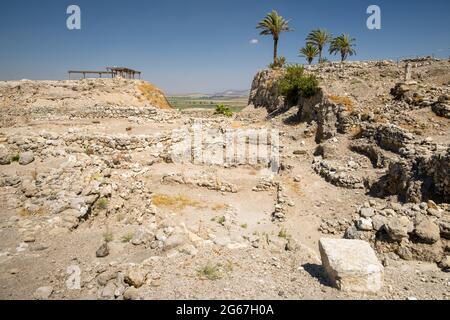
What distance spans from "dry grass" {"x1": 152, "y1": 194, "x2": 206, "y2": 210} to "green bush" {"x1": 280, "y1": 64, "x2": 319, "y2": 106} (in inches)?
531

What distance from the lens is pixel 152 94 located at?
1115 inches

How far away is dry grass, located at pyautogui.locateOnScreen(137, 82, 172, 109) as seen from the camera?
27297 mm

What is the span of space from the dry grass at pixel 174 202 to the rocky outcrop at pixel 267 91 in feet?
57.0

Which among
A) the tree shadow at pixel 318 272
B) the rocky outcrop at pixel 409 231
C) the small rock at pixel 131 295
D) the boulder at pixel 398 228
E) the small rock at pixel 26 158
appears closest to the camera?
the small rock at pixel 131 295

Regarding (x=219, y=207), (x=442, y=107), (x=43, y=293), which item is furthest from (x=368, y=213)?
(x=442, y=107)

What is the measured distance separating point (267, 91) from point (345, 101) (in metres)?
13.4

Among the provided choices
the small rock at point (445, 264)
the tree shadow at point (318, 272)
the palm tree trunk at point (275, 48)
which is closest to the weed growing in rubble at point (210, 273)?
the tree shadow at point (318, 272)

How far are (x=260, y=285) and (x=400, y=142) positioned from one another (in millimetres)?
10160

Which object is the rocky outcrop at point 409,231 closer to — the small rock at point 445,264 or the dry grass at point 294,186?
the small rock at point 445,264

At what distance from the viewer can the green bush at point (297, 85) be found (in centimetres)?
1972

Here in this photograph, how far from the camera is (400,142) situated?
37.8 feet
